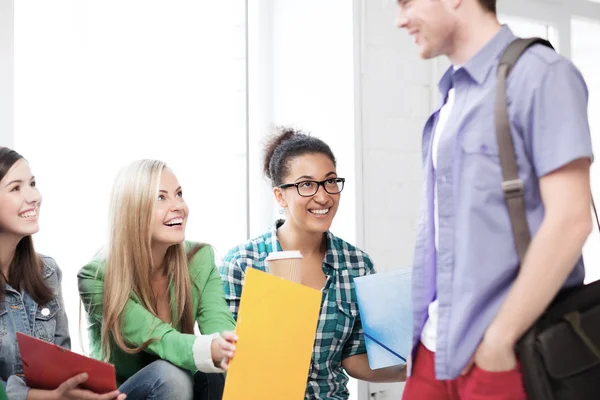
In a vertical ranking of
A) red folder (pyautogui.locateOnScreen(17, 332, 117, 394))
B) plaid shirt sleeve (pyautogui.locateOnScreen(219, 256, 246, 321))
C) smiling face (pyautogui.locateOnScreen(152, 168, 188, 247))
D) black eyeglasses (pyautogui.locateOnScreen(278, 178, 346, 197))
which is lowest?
red folder (pyautogui.locateOnScreen(17, 332, 117, 394))

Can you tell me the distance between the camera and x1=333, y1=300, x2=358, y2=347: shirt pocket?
203cm

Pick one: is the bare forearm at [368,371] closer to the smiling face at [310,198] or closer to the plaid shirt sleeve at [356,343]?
the plaid shirt sleeve at [356,343]

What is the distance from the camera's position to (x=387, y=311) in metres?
1.84

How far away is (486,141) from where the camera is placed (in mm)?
1067

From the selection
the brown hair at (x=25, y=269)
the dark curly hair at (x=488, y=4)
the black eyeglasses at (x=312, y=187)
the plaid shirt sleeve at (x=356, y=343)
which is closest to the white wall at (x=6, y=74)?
the brown hair at (x=25, y=269)

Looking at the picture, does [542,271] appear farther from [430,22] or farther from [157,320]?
[157,320]

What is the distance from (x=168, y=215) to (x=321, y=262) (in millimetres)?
481

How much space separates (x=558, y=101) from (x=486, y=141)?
0.11 meters

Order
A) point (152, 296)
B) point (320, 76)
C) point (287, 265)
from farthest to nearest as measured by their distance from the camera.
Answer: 1. point (320, 76)
2. point (152, 296)
3. point (287, 265)

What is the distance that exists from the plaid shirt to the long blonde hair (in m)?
0.19

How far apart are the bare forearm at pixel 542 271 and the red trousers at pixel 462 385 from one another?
0.20ft

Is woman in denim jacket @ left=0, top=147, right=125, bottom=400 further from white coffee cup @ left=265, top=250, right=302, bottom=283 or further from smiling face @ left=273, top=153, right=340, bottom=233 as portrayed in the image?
smiling face @ left=273, top=153, right=340, bottom=233

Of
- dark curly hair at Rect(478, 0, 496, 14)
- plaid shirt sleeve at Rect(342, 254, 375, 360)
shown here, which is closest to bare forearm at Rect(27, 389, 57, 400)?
plaid shirt sleeve at Rect(342, 254, 375, 360)

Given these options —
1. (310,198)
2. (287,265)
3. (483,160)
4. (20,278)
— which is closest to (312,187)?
(310,198)
